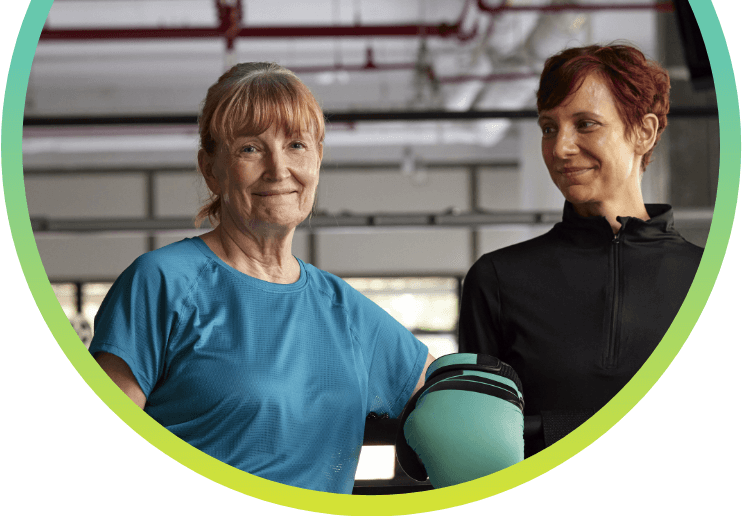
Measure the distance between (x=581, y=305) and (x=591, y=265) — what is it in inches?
2.8

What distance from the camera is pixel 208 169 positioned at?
1.08 metres

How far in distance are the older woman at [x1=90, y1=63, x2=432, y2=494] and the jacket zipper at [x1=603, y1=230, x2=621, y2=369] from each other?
1.32 feet

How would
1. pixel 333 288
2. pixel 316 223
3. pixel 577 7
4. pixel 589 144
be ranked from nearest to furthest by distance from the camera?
pixel 589 144 → pixel 333 288 → pixel 577 7 → pixel 316 223

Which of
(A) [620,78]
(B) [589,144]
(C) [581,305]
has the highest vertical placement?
(A) [620,78]

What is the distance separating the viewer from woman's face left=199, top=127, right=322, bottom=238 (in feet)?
3.30

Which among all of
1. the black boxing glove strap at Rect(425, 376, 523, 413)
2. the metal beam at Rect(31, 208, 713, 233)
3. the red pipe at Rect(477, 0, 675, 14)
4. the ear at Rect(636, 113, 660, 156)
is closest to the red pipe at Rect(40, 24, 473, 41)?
the red pipe at Rect(477, 0, 675, 14)

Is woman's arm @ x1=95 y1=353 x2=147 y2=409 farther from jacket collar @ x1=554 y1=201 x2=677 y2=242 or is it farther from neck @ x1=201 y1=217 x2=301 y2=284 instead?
jacket collar @ x1=554 y1=201 x2=677 y2=242

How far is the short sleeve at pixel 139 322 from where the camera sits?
3.10 feet

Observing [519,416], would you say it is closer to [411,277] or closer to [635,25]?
[635,25]

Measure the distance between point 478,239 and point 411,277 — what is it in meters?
0.87

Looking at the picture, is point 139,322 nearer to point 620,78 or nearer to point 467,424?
point 467,424

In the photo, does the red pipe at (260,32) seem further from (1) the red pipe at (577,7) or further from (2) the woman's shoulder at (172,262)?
(2) the woman's shoulder at (172,262)

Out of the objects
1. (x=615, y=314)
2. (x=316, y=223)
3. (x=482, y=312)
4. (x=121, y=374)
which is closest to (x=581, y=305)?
(x=615, y=314)

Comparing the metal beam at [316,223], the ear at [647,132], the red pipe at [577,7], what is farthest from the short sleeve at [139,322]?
the red pipe at [577,7]
